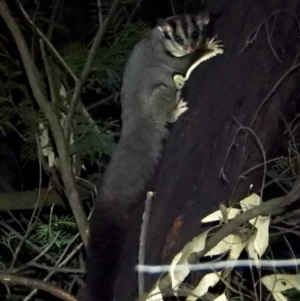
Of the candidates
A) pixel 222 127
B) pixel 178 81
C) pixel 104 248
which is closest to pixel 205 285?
pixel 104 248

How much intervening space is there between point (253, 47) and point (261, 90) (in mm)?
159

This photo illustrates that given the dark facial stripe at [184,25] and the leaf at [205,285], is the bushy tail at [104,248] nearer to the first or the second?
the leaf at [205,285]

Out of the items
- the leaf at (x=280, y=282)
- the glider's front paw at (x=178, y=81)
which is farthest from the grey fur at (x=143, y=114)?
the leaf at (x=280, y=282)

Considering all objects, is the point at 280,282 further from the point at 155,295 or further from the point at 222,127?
the point at 222,127

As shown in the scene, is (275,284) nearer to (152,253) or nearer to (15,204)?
(152,253)

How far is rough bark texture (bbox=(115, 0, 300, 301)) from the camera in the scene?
5.57 feet

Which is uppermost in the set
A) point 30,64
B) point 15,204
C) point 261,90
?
point 30,64

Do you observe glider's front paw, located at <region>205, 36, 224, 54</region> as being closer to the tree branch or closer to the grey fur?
the grey fur

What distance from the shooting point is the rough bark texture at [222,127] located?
66.9 inches

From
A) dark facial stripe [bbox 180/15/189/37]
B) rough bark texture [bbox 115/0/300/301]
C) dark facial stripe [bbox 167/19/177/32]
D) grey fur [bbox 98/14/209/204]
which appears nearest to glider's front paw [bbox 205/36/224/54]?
rough bark texture [bbox 115/0/300/301]

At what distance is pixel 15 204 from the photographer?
252cm

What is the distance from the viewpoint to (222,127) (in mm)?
1793

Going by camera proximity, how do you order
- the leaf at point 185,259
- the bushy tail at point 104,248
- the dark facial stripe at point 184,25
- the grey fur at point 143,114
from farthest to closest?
the dark facial stripe at point 184,25 < the grey fur at point 143,114 < the bushy tail at point 104,248 < the leaf at point 185,259

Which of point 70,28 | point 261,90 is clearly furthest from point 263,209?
point 70,28
